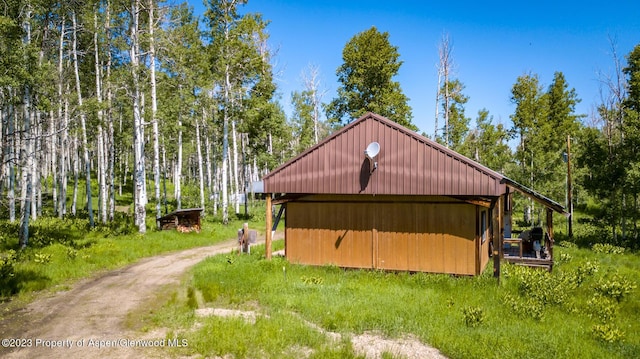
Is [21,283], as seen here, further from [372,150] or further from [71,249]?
[372,150]

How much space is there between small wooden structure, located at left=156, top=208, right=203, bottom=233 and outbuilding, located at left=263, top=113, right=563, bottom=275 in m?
9.31

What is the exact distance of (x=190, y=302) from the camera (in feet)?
35.7

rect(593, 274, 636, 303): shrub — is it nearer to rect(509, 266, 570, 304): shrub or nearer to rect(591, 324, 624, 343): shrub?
rect(509, 266, 570, 304): shrub

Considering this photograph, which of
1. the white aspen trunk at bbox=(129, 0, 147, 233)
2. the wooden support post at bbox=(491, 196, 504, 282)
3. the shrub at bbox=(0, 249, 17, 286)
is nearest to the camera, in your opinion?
the shrub at bbox=(0, 249, 17, 286)

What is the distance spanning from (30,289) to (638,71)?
31058mm

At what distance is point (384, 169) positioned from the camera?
14391 mm

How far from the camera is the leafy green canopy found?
3241 cm

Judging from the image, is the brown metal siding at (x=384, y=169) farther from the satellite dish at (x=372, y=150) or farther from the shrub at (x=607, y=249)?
the shrub at (x=607, y=249)

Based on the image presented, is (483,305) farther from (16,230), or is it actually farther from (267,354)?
(16,230)

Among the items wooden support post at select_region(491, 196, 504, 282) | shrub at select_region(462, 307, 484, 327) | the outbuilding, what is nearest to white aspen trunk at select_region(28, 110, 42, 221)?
the outbuilding

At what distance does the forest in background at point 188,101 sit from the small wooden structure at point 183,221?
5.77 ft

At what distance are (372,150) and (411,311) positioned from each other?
20.1 feet

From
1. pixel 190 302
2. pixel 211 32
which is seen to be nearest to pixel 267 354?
pixel 190 302

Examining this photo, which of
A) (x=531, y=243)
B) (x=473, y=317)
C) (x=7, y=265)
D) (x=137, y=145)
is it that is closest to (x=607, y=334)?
(x=473, y=317)
